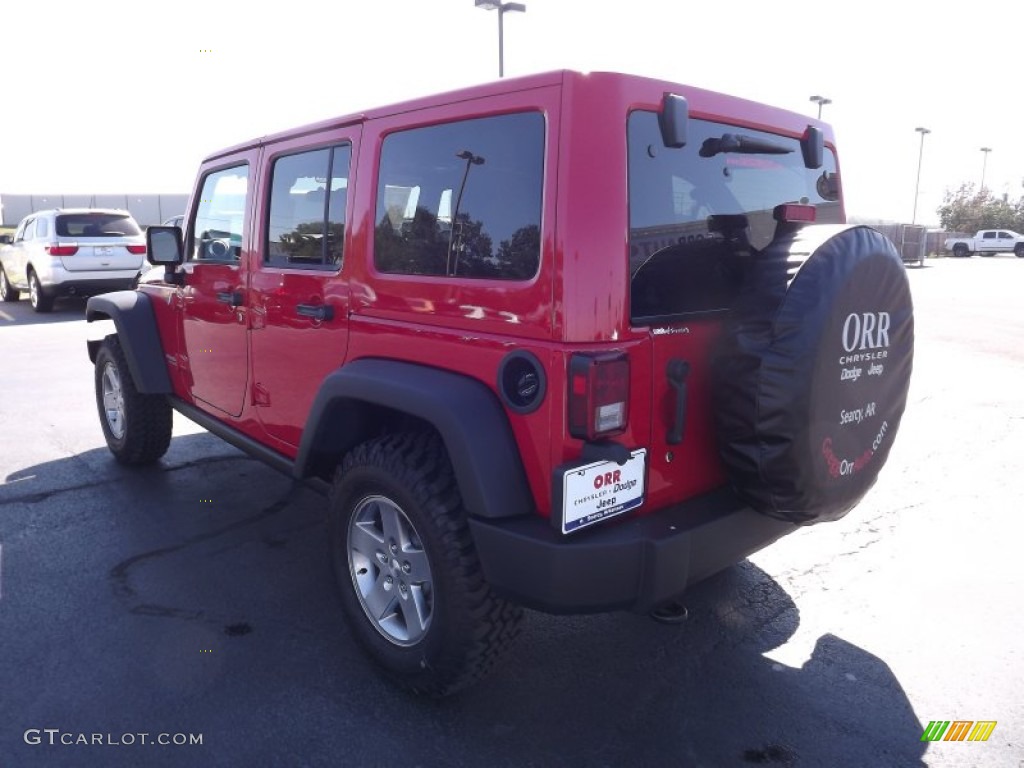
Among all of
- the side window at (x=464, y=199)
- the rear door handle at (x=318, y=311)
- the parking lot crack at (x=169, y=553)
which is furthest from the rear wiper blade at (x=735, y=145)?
the parking lot crack at (x=169, y=553)

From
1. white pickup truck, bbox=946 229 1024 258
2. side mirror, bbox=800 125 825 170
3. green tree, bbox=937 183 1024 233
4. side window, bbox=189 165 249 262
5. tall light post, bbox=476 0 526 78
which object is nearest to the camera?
side mirror, bbox=800 125 825 170

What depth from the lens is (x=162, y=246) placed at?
4.29m

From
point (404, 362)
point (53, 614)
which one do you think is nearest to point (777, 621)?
point (404, 362)

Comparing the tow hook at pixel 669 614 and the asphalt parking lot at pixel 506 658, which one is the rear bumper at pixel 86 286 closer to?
the asphalt parking lot at pixel 506 658

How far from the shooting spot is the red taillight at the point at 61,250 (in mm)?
13031

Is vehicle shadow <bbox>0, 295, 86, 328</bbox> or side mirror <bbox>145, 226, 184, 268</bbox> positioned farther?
vehicle shadow <bbox>0, 295, 86, 328</bbox>

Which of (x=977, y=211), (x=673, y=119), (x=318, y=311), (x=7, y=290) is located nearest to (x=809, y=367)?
(x=673, y=119)

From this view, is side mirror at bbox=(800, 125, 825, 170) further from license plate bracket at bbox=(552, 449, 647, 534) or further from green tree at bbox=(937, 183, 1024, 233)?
green tree at bbox=(937, 183, 1024, 233)

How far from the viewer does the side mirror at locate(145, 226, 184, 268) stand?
428 cm

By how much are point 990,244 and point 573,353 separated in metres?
52.8

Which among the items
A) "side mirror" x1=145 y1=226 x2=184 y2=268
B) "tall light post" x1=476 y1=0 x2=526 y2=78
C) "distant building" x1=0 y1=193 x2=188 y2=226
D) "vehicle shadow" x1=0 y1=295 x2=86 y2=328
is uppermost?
"tall light post" x1=476 y1=0 x2=526 y2=78

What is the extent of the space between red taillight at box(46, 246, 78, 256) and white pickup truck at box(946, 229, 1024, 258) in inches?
1899

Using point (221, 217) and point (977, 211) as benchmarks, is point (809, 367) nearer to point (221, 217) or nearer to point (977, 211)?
point (221, 217)

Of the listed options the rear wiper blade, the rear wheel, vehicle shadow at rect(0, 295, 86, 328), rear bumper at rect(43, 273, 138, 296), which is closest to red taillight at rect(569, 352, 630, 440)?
the rear wiper blade
